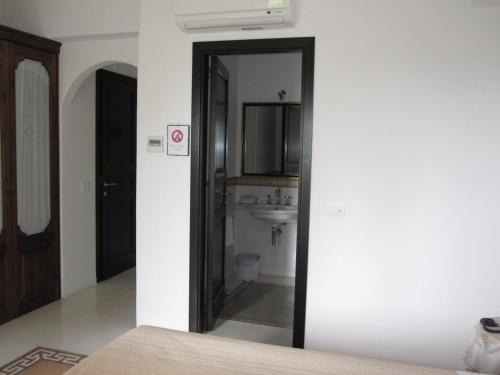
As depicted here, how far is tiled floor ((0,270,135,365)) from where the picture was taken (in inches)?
125

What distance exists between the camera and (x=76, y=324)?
3551mm

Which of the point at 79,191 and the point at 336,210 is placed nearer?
the point at 336,210

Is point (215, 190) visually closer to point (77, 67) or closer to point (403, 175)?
point (403, 175)

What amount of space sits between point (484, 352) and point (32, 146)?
350 cm

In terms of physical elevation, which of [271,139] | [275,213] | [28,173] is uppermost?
[271,139]

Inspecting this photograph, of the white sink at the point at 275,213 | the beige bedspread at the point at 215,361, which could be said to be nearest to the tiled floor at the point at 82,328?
the white sink at the point at 275,213

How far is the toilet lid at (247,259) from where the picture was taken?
4.66 metres

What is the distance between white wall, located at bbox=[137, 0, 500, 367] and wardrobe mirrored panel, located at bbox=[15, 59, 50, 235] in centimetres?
174

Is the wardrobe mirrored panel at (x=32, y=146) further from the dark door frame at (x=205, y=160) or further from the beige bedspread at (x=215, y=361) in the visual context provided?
the beige bedspread at (x=215, y=361)

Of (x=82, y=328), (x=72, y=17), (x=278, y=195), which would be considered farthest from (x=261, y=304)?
(x=72, y=17)

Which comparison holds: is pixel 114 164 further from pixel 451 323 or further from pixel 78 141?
pixel 451 323

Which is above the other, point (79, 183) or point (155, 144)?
point (155, 144)

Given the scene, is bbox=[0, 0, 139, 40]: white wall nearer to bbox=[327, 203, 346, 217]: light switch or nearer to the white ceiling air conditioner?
the white ceiling air conditioner

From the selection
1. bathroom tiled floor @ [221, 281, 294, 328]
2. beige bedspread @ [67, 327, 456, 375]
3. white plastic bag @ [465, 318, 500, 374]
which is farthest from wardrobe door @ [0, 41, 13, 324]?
white plastic bag @ [465, 318, 500, 374]
